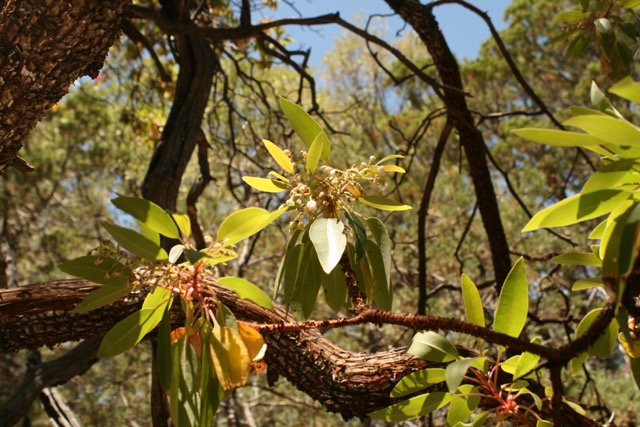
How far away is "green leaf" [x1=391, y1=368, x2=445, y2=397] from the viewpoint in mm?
820

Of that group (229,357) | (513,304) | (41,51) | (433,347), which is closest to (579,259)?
(513,304)

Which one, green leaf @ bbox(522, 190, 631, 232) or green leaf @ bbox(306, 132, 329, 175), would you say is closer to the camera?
green leaf @ bbox(522, 190, 631, 232)

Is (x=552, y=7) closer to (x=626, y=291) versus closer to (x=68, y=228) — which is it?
(x=68, y=228)

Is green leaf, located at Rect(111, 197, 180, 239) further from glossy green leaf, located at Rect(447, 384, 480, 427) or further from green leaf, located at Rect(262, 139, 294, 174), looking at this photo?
glossy green leaf, located at Rect(447, 384, 480, 427)

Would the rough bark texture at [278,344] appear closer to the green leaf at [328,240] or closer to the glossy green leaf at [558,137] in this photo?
the green leaf at [328,240]

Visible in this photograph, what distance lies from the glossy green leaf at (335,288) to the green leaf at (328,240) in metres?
0.15

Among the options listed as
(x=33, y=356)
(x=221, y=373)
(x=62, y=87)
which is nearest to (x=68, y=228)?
(x=33, y=356)

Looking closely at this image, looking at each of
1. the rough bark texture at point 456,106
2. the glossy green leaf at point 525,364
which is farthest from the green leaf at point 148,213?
the rough bark texture at point 456,106

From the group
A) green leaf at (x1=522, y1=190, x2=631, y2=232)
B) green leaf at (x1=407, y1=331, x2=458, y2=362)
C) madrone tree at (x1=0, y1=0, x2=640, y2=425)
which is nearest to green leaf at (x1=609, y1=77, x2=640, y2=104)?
madrone tree at (x1=0, y1=0, x2=640, y2=425)

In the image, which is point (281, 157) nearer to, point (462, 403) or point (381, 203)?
point (381, 203)

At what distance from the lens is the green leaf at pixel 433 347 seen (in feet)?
2.58

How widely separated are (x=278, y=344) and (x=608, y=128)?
2.62 feet

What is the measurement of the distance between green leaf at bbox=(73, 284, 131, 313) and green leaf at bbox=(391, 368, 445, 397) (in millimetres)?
376

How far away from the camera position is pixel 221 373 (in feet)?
2.27
